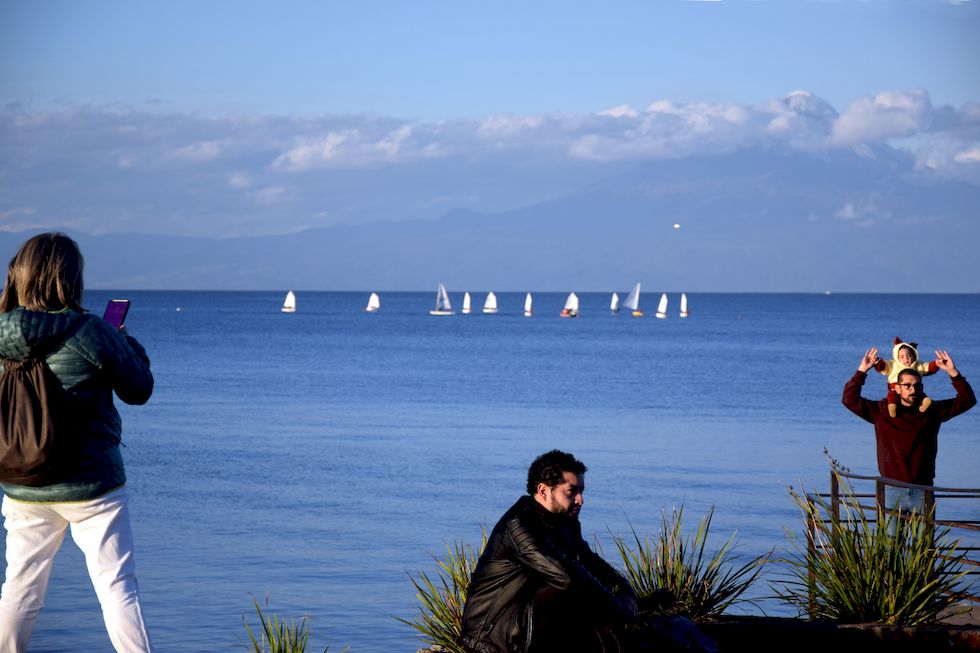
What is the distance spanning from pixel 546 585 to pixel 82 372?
2.05 metres

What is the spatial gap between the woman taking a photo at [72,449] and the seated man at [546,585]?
1.39 meters

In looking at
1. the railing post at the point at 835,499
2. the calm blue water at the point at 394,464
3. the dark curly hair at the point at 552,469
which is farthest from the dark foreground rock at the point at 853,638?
the calm blue water at the point at 394,464

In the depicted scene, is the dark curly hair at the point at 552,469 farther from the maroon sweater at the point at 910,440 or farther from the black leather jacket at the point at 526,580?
the maroon sweater at the point at 910,440

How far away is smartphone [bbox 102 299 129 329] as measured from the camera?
17.6ft

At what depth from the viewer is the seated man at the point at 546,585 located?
17.5 feet

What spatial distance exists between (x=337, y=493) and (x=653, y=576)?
13.2 meters

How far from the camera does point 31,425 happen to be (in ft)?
15.9

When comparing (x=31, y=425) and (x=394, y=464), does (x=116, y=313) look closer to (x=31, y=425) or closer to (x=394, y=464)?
(x=31, y=425)

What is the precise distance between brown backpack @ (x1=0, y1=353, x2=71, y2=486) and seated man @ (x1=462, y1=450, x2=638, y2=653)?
1806 mm

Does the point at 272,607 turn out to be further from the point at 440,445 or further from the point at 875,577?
the point at 440,445

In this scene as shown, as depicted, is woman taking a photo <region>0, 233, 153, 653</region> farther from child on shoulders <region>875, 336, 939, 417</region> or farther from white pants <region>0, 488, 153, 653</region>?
child on shoulders <region>875, 336, 939, 417</region>

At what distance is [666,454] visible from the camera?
81.5 ft

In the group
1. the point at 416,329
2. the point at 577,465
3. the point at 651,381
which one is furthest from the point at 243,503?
the point at 416,329

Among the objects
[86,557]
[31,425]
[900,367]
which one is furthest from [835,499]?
[31,425]
